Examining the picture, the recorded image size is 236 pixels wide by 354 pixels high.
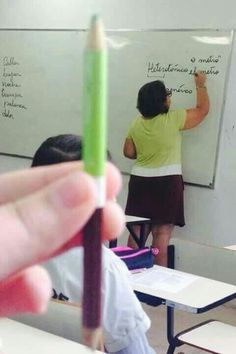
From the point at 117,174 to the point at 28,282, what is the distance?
11 cm

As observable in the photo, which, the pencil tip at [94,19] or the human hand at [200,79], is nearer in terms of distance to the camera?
the pencil tip at [94,19]

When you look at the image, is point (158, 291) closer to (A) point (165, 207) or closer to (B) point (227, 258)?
(B) point (227, 258)

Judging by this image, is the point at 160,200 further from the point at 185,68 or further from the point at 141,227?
the point at 185,68

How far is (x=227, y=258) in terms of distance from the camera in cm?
280

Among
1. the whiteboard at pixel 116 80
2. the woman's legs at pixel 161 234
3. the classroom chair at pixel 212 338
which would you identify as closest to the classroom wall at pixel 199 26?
the whiteboard at pixel 116 80

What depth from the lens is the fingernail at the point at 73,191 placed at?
38 centimetres

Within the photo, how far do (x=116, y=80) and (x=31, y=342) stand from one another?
10.1 ft

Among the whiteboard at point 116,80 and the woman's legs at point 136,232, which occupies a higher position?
the whiteboard at point 116,80

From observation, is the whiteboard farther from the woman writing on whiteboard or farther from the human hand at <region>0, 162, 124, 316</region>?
the human hand at <region>0, 162, 124, 316</region>

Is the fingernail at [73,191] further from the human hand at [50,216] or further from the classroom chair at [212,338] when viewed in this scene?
the classroom chair at [212,338]

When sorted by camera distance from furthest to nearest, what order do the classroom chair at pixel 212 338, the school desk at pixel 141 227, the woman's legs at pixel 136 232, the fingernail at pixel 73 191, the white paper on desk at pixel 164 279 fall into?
1. the woman's legs at pixel 136 232
2. the school desk at pixel 141 227
3. the white paper on desk at pixel 164 279
4. the classroom chair at pixel 212 338
5. the fingernail at pixel 73 191

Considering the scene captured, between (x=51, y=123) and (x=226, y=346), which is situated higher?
(x=51, y=123)

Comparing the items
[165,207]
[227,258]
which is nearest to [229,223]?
[165,207]

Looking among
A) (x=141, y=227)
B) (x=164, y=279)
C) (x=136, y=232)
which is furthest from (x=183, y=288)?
(x=136, y=232)
